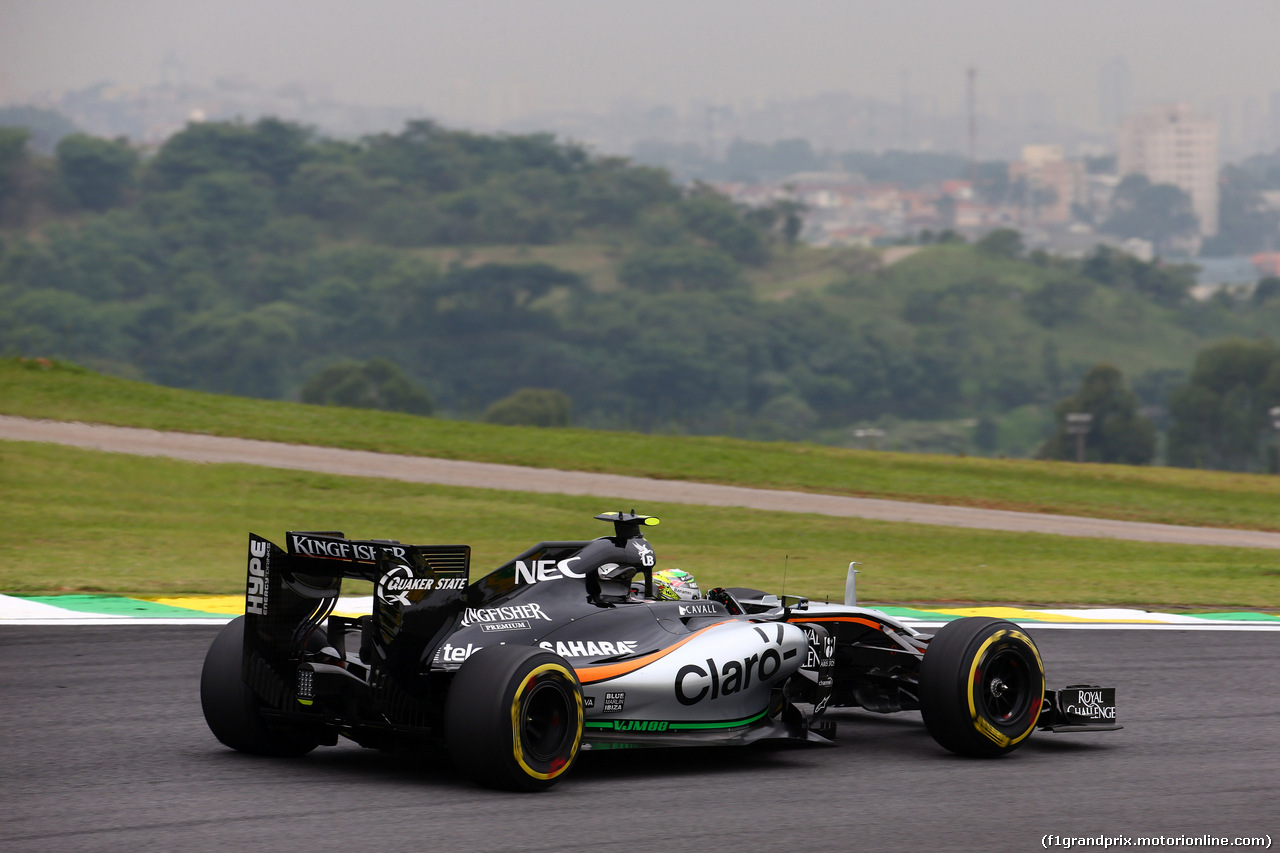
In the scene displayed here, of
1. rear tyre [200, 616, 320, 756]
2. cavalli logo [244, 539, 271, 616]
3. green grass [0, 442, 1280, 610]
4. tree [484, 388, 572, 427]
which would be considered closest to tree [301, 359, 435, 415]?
tree [484, 388, 572, 427]

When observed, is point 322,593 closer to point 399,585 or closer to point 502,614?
point 399,585

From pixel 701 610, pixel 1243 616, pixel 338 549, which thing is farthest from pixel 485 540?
pixel 338 549

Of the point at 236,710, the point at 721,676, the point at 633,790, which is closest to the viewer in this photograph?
the point at 633,790

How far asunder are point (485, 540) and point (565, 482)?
24.9ft

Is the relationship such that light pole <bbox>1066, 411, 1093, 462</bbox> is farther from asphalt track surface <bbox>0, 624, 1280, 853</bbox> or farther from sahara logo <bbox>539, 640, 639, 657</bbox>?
sahara logo <bbox>539, 640, 639, 657</bbox>

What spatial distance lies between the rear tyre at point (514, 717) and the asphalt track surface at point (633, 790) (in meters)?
0.15

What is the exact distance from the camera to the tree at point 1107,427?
122938 mm

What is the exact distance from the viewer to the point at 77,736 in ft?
29.3

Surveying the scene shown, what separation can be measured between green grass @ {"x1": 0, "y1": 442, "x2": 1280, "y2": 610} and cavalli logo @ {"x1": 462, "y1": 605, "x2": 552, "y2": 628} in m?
7.78

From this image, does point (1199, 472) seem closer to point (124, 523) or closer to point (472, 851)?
point (124, 523)

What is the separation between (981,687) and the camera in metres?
8.87

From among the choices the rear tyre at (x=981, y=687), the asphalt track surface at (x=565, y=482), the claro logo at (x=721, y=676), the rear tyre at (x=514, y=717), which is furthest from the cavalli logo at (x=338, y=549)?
the asphalt track surface at (x=565, y=482)

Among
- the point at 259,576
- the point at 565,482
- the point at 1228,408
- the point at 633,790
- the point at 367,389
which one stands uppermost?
the point at 1228,408

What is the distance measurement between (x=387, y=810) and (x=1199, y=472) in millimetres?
33058
